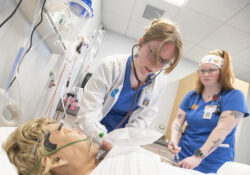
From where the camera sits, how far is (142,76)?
1278 millimetres

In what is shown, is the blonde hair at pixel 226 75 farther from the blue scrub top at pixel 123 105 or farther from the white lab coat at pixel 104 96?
the blue scrub top at pixel 123 105

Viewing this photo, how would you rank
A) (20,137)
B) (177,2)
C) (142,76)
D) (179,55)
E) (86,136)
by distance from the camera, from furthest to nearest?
(177,2)
(142,76)
(179,55)
(86,136)
(20,137)

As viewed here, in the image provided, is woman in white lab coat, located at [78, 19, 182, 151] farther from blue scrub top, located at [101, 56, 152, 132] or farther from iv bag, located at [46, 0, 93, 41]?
iv bag, located at [46, 0, 93, 41]

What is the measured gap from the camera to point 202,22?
9.50 feet

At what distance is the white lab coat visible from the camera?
3.26 ft

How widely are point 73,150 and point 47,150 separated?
123 mm

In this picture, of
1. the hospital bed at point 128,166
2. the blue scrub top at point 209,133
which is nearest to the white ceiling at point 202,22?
the blue scrub top at point 209,133

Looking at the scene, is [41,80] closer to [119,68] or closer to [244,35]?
[119,68]

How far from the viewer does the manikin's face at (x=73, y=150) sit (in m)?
0.82

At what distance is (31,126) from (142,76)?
80 centimetres

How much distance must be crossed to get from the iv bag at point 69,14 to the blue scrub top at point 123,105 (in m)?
0.44

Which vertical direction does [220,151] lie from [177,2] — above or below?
below

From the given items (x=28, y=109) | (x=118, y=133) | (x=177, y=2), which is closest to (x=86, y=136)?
(x=118, y=133)

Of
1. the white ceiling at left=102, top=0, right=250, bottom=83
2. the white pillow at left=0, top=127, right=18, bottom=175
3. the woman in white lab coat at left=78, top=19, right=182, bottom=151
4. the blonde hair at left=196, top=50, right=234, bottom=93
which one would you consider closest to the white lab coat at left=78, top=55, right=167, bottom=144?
the woman in white lab coat at left=78, top=19, right=182, bottom=151
